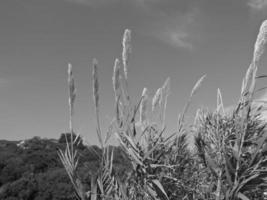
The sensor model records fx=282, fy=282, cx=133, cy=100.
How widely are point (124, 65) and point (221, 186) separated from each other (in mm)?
476

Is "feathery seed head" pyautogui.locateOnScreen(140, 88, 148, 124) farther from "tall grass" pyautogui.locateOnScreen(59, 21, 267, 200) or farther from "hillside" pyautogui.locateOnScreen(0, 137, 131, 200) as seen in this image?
"hillside" pyautogui.locateOnScreen(0, 137, 131, 200)

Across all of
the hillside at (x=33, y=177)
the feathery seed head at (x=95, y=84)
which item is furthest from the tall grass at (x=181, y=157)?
the hillside at (x=33, y=177)

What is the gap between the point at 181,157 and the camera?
105cm

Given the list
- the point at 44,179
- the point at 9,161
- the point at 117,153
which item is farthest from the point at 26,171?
the point at 117,153

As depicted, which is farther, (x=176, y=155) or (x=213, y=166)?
(x=176, y=155)

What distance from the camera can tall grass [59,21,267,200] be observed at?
74cm

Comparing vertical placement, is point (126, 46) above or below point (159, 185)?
above

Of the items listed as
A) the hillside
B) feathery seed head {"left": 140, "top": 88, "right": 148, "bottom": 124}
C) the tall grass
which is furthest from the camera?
the hillside

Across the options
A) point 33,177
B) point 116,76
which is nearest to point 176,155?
point 116,76

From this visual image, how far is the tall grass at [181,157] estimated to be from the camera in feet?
2.41

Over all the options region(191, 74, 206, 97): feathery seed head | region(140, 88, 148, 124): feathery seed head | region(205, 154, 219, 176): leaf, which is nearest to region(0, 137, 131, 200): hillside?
region(140, 88, 148, 124): feathery seed head

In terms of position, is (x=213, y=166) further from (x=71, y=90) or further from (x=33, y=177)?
(x=33, y=177)

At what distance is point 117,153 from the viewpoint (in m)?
0.96

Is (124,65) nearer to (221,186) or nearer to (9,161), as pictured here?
(221,186)
